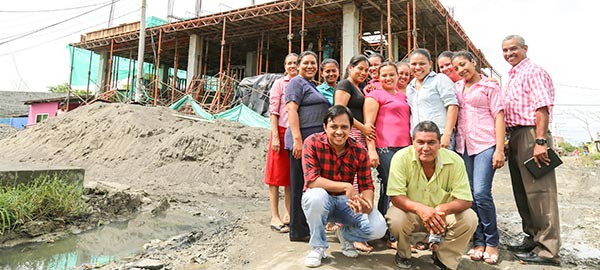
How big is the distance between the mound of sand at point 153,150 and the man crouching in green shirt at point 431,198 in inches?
182

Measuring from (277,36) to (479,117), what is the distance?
43.6ft

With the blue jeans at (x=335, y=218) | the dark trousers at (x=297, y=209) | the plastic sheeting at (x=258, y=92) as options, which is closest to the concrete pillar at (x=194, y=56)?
the plastic sheeting at (x=258, y=92)

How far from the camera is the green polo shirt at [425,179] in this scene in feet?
7.59

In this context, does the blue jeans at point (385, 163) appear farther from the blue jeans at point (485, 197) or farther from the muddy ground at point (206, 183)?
the blue jeans at point (485, 197)

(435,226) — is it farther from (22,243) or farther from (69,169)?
(69,169)

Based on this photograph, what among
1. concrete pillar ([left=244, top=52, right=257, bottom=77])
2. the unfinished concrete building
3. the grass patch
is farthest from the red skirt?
concrete pillar ([left=244, top=52, right=257, bottom=77])

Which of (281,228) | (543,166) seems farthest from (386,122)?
(281,228)

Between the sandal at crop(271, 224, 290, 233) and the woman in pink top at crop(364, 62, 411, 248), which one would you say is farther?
the sandal at crop(271, 224, 290, 233)

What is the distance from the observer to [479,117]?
2699 mm

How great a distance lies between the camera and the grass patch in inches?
141

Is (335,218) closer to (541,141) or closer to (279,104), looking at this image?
(279,104)


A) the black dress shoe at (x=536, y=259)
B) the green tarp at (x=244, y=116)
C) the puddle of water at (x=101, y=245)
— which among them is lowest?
the puddle of water at (x=101, y=245)

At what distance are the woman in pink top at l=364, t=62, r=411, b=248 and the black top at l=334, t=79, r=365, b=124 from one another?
0.08 m

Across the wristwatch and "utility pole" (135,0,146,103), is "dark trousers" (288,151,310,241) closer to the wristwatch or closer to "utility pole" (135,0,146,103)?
the wristwatch
